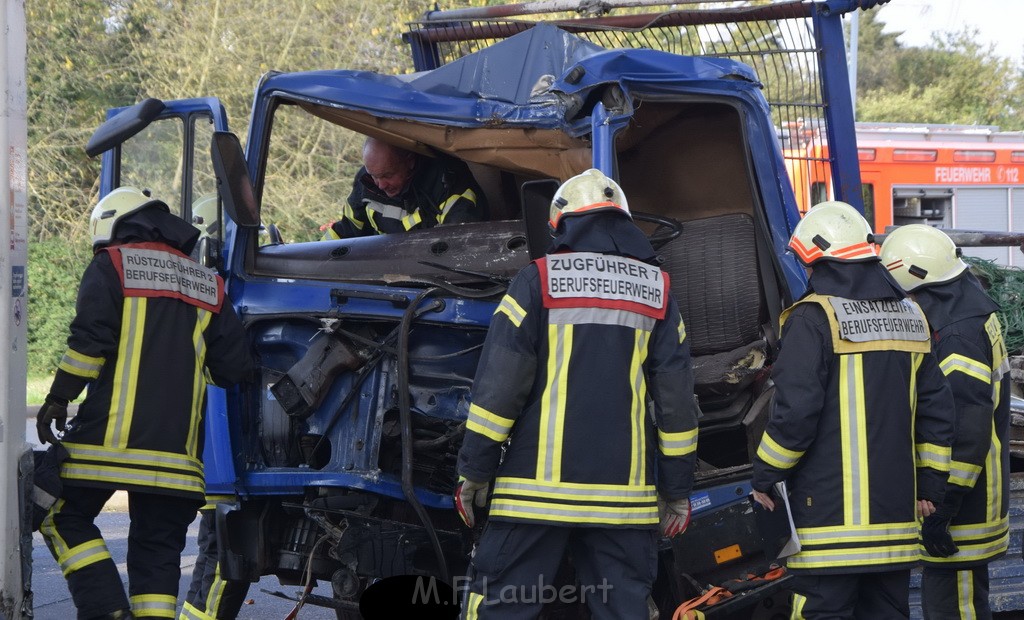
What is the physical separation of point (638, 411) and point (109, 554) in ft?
6.74

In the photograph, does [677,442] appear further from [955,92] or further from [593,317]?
[955,92]

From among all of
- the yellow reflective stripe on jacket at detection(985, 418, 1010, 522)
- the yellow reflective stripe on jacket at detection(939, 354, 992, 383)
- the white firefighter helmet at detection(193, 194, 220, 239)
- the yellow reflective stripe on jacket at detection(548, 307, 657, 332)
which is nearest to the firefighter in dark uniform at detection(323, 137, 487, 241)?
the white firefighter helmet at detection(193, 194, 220, 239)

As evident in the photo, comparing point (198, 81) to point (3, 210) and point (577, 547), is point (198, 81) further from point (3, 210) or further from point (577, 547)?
point (577, 547)

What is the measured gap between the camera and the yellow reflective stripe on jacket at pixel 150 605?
425 centimetres

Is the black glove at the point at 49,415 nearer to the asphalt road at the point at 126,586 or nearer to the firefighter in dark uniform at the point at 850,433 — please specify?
the asphalt road at the point at 126,586

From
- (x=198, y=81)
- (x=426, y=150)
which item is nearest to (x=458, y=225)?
(x=426, y=150)

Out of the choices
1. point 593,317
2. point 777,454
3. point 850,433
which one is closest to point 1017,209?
point 850,433

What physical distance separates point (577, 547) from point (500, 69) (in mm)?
2035

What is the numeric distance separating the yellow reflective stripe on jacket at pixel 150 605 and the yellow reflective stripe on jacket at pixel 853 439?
2.47 meters

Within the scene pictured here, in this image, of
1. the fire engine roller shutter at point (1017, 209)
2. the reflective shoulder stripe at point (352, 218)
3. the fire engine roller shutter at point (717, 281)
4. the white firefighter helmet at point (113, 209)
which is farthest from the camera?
the fire engine roller shutter at point (1017, 209)

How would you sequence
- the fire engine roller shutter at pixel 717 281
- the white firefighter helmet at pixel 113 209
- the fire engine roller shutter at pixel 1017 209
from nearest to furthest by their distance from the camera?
the white firefighter helmet at pixel 113 209, the fire engine roller shutter at pixel 717 281, the fire engine roller shutter at pixel 1017 209

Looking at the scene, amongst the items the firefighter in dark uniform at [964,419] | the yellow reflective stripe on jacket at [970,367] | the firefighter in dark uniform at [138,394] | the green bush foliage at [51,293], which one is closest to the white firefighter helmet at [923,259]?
the firefighter in dark uniform at [964,419]

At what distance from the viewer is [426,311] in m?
4.27

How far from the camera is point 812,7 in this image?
18.4 feet
